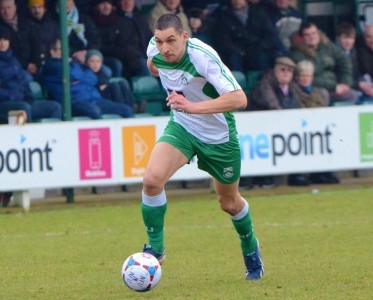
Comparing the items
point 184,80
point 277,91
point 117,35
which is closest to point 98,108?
point 117,35

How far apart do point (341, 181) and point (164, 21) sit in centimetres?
1012

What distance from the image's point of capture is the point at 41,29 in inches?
663

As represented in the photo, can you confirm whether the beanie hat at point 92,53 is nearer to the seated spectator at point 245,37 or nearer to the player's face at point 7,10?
the player's face at point 7,10

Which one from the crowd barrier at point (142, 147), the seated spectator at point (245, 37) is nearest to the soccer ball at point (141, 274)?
Answer: the crowd barrier at point (142, 147)

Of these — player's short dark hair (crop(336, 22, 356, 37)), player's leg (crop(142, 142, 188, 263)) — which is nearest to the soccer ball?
player's leg (crop(142, 142, 188, 263))

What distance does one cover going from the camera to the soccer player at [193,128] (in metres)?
8.11

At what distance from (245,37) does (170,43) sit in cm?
1059

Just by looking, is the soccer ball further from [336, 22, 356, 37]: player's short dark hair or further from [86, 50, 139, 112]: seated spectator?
[336, 22, 356, 37]: player's short dark hair

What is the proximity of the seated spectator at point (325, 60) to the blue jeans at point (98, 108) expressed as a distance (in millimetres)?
3207

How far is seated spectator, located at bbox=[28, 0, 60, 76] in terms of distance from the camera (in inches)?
663

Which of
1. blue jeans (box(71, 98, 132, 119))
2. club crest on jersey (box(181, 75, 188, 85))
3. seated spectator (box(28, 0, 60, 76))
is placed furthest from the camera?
seated spectator (box(28, 0, 60, 76))

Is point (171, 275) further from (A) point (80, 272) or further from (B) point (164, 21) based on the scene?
(B) point (164, 21)

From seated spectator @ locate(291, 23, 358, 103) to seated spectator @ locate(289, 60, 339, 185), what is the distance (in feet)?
1.61

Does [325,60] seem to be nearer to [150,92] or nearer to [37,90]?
[150,92]
